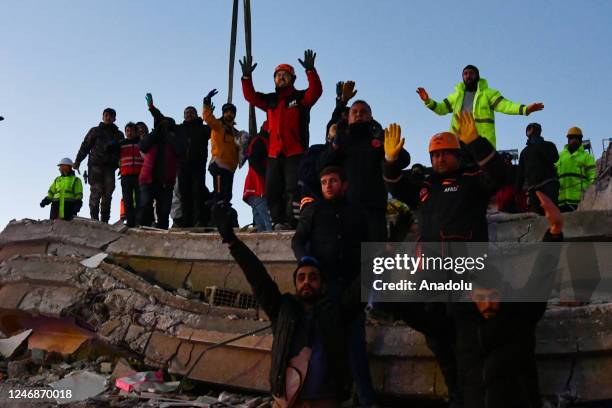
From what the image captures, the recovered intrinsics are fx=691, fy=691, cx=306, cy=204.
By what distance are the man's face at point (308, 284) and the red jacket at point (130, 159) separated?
6.45 metres

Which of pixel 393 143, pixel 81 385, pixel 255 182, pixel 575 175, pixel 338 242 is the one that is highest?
pixel 575 175

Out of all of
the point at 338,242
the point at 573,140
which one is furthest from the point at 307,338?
the point at 573,140

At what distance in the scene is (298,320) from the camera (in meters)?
4.55

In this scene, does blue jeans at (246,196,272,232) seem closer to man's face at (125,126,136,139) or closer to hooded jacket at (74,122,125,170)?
man's face at (125,126,136,139)

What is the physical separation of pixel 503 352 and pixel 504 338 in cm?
8

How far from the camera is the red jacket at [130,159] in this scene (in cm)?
1050

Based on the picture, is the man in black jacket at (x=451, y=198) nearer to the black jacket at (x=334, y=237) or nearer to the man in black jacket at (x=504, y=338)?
the man in black jacket at (x=504, y=338)

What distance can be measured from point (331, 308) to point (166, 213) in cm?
602

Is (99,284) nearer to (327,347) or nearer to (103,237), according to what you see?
(103,237)

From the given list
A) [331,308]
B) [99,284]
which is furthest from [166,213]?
[331,308]

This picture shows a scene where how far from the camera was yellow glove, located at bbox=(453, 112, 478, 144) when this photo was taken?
4824 millimetres

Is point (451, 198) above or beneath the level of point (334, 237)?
above

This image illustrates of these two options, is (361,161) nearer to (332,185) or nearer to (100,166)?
(332,185)

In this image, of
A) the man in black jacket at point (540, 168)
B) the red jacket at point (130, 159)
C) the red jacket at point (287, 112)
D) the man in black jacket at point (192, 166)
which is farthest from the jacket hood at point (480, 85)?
the red jacket at point (130, 159)
